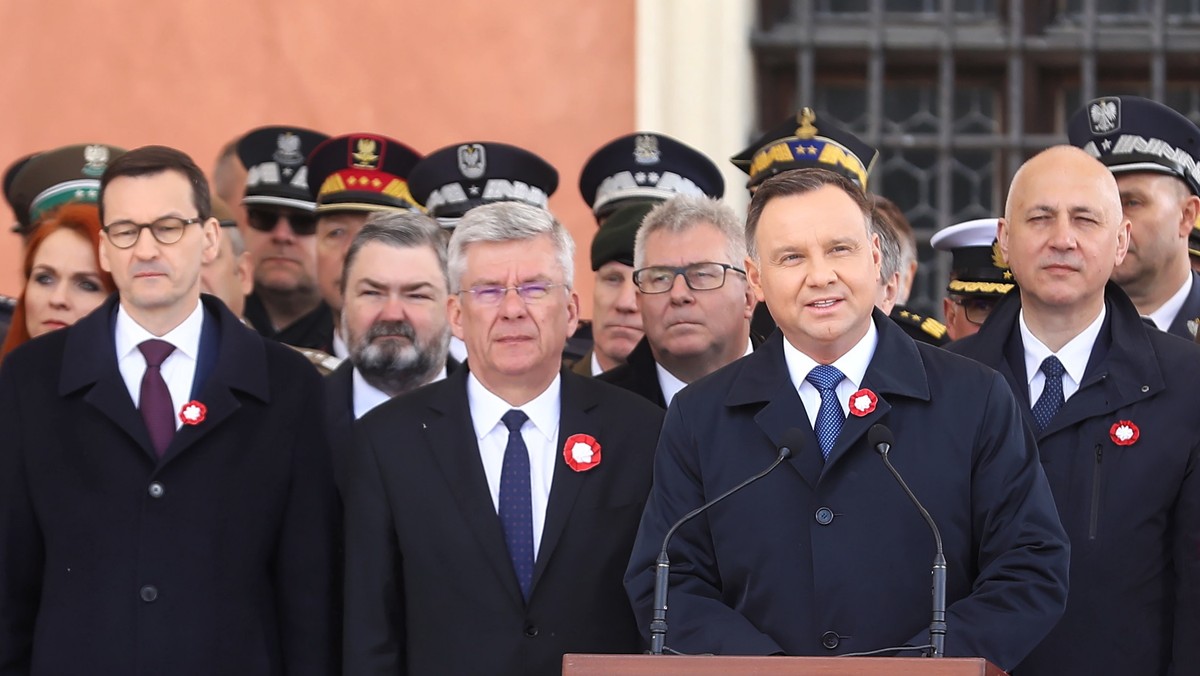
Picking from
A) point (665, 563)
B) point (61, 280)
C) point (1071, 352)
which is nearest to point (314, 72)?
point (61, 280)

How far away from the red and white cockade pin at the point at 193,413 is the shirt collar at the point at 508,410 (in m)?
0.57

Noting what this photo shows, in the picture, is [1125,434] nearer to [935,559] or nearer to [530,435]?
[935,559]

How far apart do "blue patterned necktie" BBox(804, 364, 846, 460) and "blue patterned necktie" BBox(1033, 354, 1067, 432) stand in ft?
2.07

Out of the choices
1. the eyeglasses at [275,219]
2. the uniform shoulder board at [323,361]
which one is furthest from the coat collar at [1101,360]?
the eyeglasses at [275,219]

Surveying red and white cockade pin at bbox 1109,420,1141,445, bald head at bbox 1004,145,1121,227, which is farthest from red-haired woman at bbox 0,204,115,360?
red and white cockade pin at bbox 1109,420,1141,445

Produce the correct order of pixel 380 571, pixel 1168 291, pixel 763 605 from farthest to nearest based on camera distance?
1. pixel 1168 291
2. pixel 380 571
3. pixel 763 605

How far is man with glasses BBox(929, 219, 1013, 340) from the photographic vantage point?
5336 mm

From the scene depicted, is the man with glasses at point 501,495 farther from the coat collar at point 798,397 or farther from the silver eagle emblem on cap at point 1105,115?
the silver eagle emblem on cap at point 1105,115

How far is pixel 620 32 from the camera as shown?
7945 millimetres

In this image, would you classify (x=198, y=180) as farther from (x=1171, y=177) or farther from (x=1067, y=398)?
(x=1171, y=177)

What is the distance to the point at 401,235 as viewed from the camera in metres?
5.46

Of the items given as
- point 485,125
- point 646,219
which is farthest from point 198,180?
point 485,125

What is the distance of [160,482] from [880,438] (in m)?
1.53

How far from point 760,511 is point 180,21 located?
4893 millimetres
